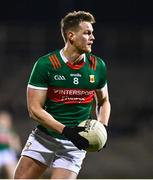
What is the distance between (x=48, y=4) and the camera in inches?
818

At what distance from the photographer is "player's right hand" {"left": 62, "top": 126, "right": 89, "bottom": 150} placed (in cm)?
561

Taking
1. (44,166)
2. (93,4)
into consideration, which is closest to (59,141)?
(44,166)

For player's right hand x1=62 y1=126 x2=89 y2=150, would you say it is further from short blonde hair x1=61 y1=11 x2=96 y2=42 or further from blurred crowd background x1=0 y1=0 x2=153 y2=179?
blurred crowd background x1=0 y1=0 x2=153 y2=179

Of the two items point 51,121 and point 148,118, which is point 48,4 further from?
point 51,121

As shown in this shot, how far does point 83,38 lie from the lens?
5.82 m

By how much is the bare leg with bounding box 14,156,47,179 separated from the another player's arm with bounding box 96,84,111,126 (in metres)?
0.59

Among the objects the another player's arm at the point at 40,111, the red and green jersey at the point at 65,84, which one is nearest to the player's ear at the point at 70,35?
the red and green jersey at the point at 65,84

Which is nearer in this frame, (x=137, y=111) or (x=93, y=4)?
(x=137, y=111)

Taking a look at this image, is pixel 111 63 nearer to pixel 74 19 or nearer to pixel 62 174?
pixel 74 19

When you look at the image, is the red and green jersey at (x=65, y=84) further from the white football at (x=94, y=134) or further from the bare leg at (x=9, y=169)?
the bare leg at (x=9, y=169)

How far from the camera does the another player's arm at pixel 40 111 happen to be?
568 centimetres

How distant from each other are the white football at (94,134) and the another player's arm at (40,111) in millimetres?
179

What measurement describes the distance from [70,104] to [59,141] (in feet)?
0.95

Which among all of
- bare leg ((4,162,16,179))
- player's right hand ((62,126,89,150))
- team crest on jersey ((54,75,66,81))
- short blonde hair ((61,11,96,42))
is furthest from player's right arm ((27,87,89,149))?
bare leg ((4,162,16,179))
